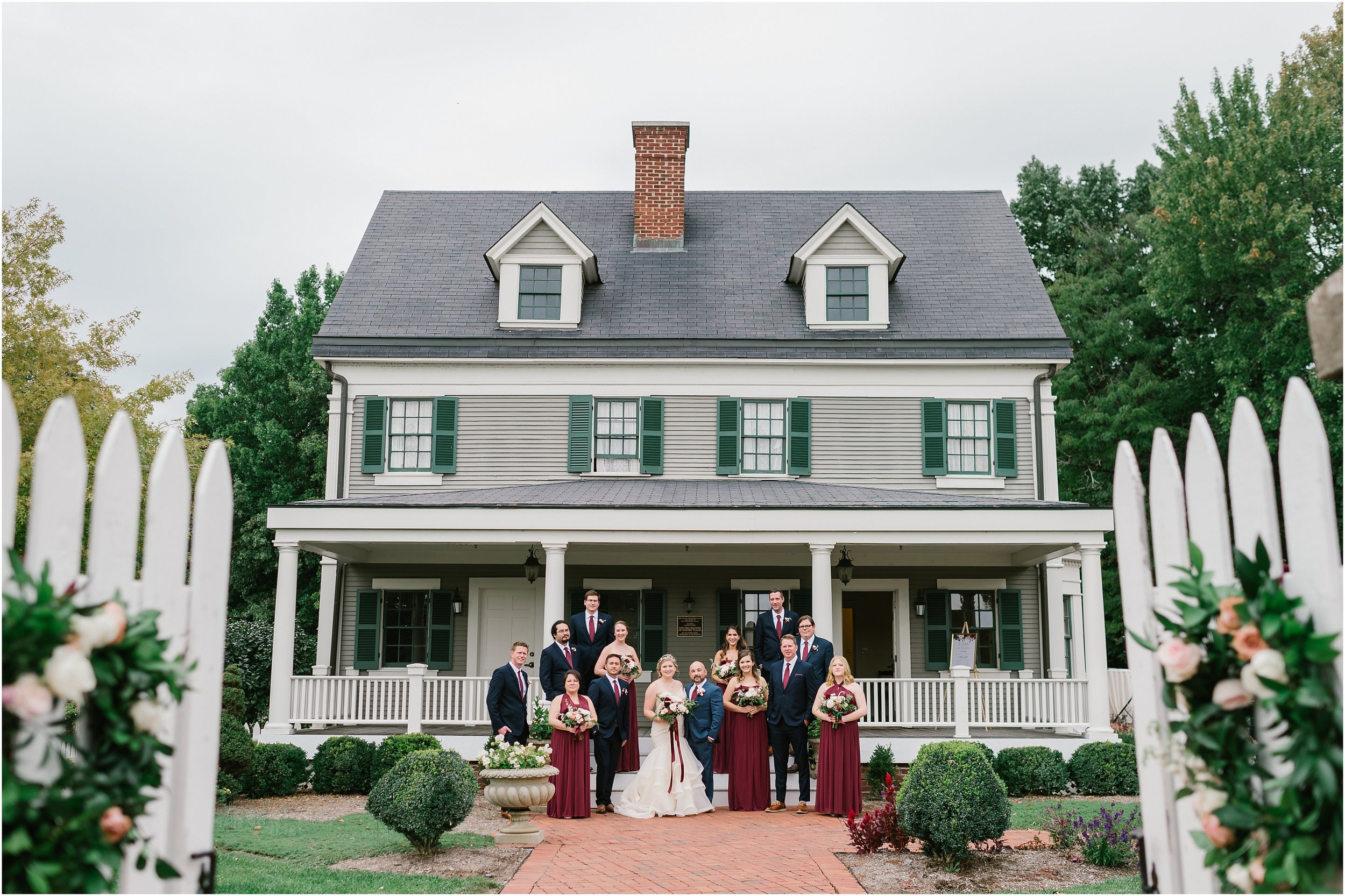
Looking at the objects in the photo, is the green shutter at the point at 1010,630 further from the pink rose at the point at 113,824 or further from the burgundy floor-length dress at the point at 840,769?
the pink rose at the point at 113,824

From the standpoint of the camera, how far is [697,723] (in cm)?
1149

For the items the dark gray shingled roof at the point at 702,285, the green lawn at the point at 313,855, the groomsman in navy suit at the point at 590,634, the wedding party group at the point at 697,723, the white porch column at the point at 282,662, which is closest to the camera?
the green lawn at the point at 313,855

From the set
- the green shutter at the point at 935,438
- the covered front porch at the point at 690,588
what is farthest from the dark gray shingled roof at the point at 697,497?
the green shutter at the point at 935,438

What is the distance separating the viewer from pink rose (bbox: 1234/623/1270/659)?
10.9 ft

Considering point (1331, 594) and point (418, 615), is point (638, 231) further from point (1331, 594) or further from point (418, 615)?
point (1331, 594)

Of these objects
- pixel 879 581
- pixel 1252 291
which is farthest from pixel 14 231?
pixel 1252 291

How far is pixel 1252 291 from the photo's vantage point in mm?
25766

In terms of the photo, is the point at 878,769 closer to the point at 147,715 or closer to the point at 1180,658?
the point at 1180,658

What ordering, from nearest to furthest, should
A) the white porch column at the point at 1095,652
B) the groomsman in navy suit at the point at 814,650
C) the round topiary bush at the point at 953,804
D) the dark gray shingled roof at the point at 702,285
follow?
the round topiary bush at the point at 953,804
the groomsman in navy suit at the point at 814,650
the white porch column at the point at 1095,652
the dark gray shingled roof at the point at 702,285

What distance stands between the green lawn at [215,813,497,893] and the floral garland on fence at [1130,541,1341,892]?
541cm

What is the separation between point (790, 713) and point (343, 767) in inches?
224

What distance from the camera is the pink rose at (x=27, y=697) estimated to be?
119 inches

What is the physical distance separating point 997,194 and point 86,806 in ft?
71.3

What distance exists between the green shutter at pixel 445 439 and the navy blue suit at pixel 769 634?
275 inches
